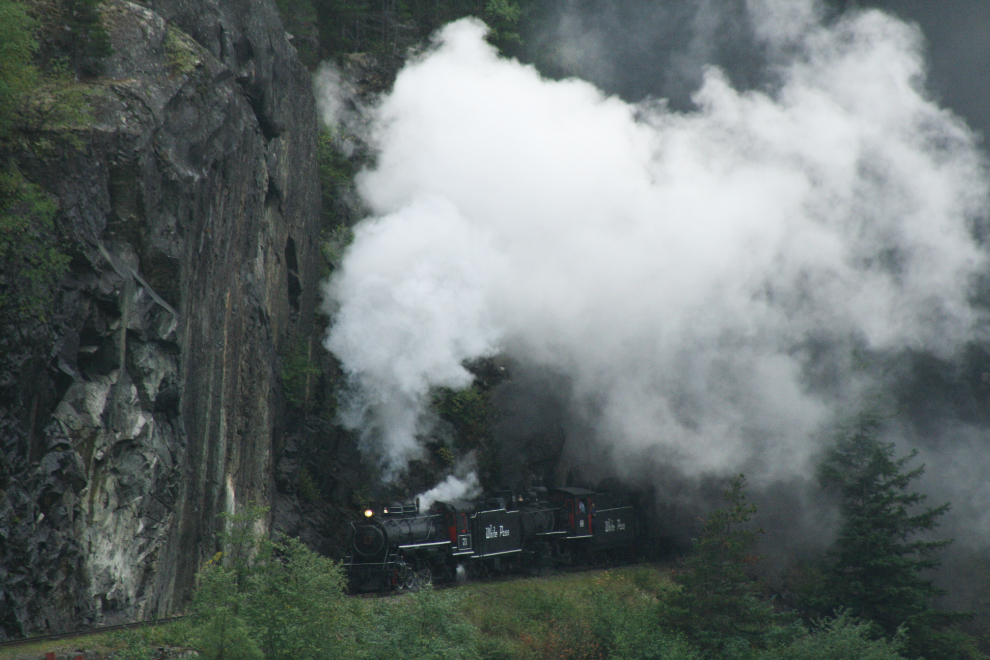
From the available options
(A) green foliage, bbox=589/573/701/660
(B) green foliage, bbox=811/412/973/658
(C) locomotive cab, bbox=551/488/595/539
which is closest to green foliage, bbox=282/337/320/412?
(C) locomotive cab, bbox=551/488/595/539

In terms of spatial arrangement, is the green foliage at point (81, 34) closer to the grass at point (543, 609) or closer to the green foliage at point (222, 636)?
the grass at point (543, 609)

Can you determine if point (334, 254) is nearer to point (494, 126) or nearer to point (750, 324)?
point (494, 126)

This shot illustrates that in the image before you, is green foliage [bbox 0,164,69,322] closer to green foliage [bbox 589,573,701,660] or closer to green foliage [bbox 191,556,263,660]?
green foliage [bbox 191,556,263,660]

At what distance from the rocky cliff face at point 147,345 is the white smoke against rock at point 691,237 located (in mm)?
7003

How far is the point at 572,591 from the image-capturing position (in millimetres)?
22359

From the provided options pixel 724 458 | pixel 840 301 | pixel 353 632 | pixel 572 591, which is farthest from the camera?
pixel 840 301

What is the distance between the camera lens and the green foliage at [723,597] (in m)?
18.3

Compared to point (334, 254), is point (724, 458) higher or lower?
lower

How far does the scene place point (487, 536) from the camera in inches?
870

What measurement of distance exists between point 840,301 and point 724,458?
25.1 feet

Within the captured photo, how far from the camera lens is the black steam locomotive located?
19609mm

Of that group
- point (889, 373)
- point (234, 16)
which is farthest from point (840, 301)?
point (234, 16)

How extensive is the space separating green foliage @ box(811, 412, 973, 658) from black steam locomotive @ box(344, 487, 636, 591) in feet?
22.8

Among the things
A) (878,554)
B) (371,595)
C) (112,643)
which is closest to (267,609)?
(112,643)
